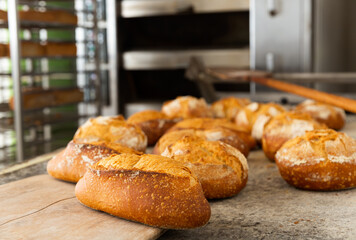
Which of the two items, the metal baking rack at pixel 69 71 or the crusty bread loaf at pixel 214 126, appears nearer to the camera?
the crusty bread loaf at pixel 214 126

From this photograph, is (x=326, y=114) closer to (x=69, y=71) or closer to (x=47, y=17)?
(x=47, y=17)

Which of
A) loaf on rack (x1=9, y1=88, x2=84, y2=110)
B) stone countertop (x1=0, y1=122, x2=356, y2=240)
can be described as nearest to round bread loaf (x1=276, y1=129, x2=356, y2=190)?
stone countertop (x1=0, y1=122, x2=356, y2=240)

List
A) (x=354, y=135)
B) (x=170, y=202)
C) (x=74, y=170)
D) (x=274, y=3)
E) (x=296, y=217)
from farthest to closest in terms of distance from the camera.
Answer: (x=274, y=3) → (x=354, y=135) → (x=74, y=170) → (x=296, y=217) → (x=170, y=202)

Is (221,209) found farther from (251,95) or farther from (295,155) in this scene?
(251,95)

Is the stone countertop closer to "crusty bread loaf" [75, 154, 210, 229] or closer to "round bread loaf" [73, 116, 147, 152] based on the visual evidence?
"crusty bread loaf" [75, 154, 210, 229]

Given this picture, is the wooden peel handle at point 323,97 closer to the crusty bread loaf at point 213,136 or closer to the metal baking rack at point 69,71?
the crusty bread loaf at point 213,136

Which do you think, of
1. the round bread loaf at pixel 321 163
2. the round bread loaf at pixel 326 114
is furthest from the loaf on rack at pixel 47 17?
the round bread loaf at pixel 321 163

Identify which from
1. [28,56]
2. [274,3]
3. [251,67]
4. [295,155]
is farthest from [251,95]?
[295,155]
